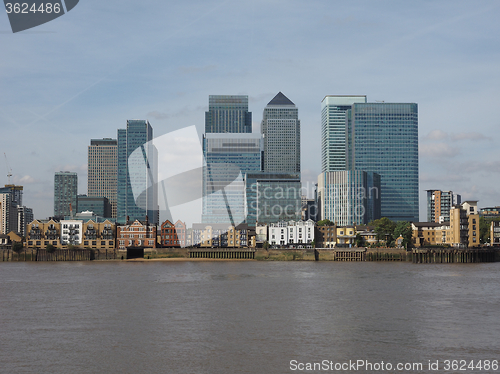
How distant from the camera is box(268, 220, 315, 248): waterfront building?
185000 mm

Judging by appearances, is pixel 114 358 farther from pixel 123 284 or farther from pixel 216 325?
pixel 123 284

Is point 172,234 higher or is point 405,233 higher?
point 405,233

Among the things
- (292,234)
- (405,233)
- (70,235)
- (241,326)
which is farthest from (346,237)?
(241,326)

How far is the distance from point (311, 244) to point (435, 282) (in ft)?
315

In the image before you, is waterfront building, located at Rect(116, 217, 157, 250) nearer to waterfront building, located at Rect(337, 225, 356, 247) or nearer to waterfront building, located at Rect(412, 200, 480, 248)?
waterfront building, located at Rect(337, 225, 356, 247)

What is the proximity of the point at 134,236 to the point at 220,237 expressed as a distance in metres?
31.0

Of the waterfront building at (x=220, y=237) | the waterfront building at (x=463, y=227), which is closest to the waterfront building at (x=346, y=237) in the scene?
the waterfront building at (x=463, y=227)

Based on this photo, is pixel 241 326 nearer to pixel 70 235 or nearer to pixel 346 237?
pixel 70 235

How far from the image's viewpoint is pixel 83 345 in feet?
132

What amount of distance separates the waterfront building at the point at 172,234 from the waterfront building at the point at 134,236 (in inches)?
328

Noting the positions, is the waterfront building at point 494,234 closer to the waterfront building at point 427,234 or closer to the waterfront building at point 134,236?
the waterfront building at point 427,234

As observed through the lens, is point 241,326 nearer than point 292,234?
Yes

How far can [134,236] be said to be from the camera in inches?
6575

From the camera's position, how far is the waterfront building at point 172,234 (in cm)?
17750
